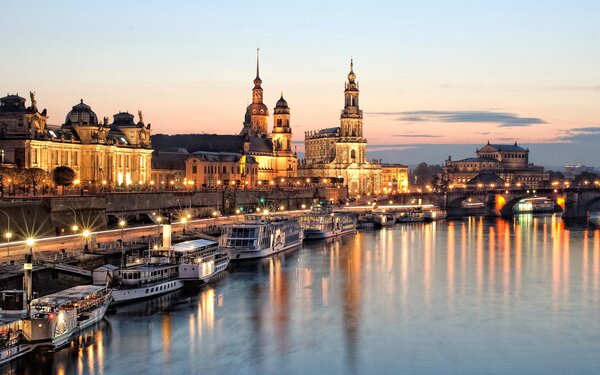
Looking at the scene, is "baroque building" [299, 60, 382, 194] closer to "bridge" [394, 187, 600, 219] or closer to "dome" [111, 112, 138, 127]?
"bridge" [394, 187, 600, 219]

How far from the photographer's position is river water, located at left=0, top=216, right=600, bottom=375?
107 ft

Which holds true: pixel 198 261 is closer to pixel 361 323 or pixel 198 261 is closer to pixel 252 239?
pixel 252 239

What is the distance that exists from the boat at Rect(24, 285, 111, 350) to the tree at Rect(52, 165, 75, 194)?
35251 mm

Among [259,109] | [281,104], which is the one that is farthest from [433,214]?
[259,109]

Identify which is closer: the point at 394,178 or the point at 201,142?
the point at 201,142

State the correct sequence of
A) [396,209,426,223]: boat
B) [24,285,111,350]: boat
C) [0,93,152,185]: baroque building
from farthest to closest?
[396,209,426,223]: boat
[0,93,152,185]: baroque building
[24,285,111,350]: boat

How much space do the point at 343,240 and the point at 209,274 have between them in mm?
31951

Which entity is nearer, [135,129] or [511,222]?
[135,129]

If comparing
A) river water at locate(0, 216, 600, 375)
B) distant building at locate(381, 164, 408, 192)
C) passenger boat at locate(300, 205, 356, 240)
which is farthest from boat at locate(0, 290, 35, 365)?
distant building at locate(381, 164, 408, 192)

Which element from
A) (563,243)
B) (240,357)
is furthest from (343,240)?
(240,357)

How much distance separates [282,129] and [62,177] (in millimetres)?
80359

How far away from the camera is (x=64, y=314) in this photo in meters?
33.8

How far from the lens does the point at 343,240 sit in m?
80.2

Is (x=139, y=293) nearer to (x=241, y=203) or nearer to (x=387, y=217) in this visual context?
(x=241, y=203)
